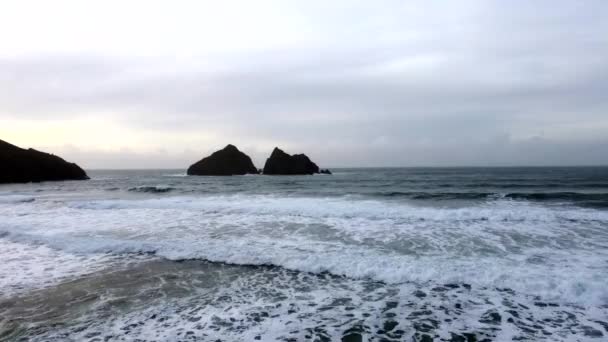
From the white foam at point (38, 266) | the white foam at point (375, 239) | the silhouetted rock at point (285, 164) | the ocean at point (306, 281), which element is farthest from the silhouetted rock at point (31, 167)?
the white foam at point (38, 266)

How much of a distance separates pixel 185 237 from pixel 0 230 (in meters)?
7.86

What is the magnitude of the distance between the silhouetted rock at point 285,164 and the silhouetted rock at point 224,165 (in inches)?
273

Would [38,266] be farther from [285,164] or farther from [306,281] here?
[285,164]

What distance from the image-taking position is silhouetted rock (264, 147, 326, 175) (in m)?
89.9

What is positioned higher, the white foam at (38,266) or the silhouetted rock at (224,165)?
the silhouetted rock at (224,165)

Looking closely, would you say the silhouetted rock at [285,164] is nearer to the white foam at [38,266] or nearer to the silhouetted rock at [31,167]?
the silhouetted rock at [31,167]

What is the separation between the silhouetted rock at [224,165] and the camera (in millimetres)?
90812

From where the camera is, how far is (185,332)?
523 cm

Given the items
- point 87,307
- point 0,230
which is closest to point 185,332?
point 87,307

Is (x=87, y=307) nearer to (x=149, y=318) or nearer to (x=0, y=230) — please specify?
(x=149, y=318)

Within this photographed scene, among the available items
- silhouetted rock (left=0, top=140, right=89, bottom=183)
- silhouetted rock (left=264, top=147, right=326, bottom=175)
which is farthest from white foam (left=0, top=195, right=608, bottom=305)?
silhouetted rock (left=264, top=147, right=326, bottom=175)

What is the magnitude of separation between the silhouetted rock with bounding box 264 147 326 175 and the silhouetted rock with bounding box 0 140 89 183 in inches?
1634

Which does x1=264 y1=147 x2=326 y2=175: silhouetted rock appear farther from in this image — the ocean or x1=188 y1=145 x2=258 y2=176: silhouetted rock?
the ocean

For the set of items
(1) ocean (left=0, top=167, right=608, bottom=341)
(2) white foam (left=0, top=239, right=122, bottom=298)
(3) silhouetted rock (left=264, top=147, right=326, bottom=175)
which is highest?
(3) silhouetted rock (left=264, top=147, right=326, bottom=175)
